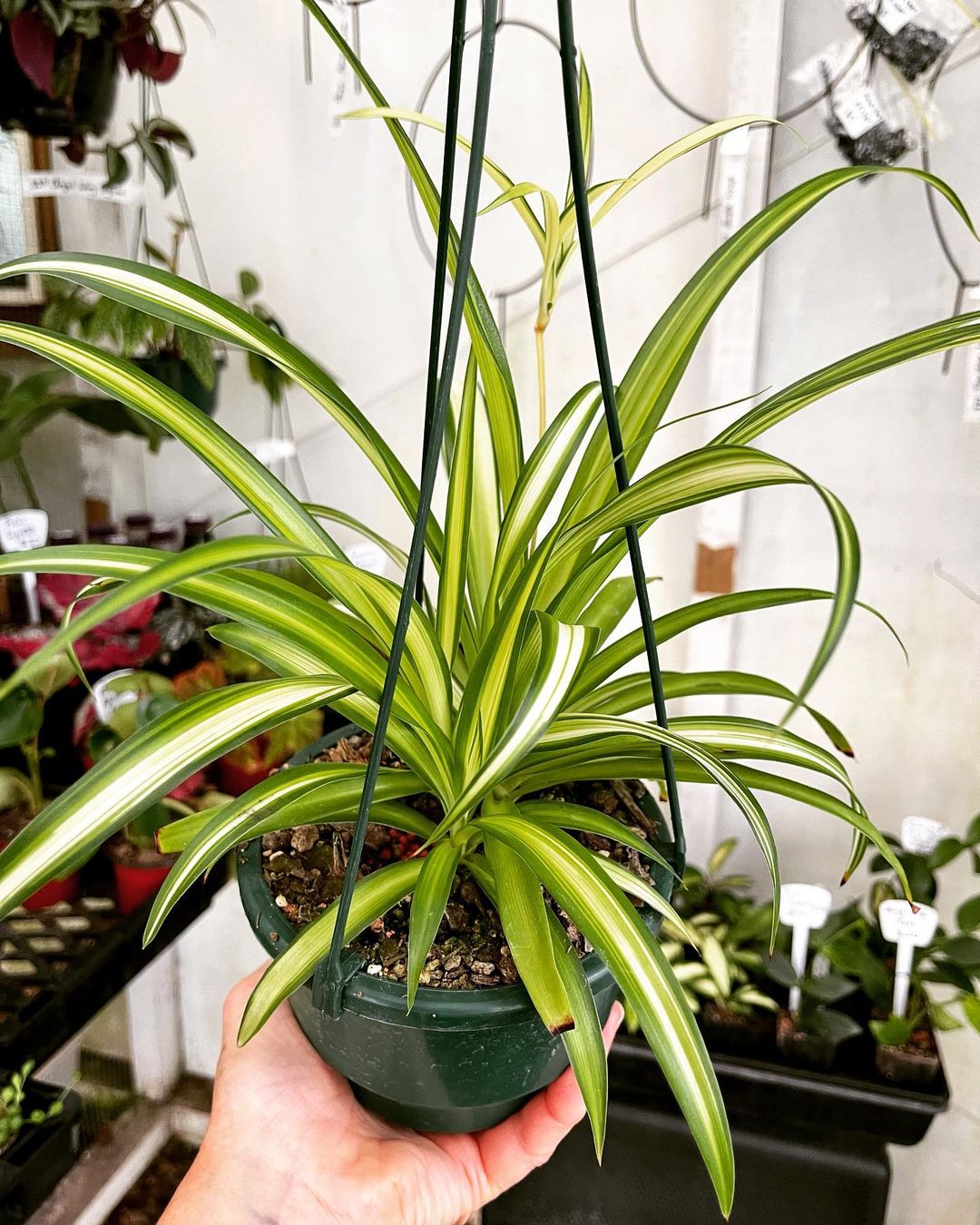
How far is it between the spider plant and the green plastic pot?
0.17 feet

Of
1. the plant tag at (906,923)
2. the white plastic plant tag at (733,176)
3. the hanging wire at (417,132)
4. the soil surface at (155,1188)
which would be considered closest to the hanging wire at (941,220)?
the white plastic plant tag at (733,176)

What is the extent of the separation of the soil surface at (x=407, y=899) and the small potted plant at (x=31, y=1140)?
707mm

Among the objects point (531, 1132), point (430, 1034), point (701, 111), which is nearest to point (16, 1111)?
point (531, 1132)

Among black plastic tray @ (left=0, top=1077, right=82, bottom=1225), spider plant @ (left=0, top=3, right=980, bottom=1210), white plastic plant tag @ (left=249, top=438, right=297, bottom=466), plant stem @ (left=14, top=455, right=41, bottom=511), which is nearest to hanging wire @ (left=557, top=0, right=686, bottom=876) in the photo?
spider plant @ (left=0, top=3, right=980, bottom=1210)

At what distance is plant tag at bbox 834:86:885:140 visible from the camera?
1238mm

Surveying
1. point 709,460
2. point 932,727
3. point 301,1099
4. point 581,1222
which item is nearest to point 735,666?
point 932,727

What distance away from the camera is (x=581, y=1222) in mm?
1406

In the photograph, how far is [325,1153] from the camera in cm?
81

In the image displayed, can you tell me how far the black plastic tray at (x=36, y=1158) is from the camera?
119 cm

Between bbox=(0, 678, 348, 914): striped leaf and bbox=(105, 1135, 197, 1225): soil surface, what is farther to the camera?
bbox=(105, 1135, 197, 1225): soil surface

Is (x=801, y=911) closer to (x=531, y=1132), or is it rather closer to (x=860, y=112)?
(x=531, y=1132)

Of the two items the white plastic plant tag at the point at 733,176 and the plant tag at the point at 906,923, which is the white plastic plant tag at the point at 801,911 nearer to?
the plant tag at the point at 906,923

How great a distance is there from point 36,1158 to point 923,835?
133 centimetres

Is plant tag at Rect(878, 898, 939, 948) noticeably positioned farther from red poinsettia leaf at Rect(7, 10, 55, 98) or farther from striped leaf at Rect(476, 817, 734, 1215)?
red poinsettia leaf at Rect(7, 10, 55, 98)
